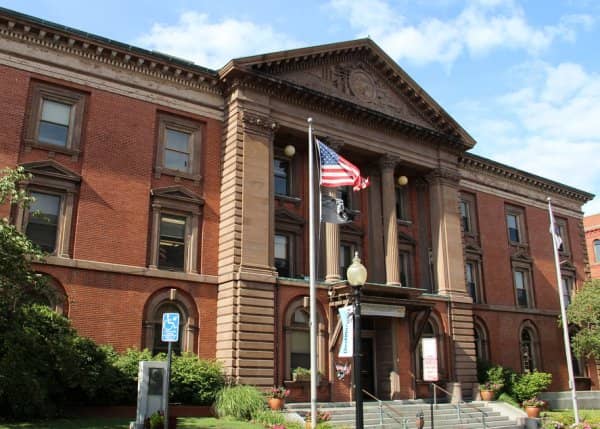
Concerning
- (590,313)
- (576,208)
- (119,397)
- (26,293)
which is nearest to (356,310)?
(26,293)

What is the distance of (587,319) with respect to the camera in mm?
37250

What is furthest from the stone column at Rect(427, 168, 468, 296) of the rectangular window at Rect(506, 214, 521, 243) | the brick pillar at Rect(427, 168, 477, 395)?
the rectangular window at Rect(506, 214, 521, 243)

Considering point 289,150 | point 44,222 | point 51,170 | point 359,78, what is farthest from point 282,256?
point 51,170

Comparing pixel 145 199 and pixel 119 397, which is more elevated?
pixel 145 199

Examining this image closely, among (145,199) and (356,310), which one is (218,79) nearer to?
(145,199)

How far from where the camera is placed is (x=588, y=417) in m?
30.3

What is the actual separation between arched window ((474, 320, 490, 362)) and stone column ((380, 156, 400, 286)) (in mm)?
8558

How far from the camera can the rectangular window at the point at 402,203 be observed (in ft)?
115

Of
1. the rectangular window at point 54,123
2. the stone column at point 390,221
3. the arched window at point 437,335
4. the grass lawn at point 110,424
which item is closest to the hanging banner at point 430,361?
the grass lawn at point 110,424

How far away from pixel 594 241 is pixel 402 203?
3591 cm

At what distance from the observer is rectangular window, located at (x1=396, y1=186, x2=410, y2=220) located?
1374 inches

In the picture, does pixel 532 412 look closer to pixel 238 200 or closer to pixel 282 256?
pixel 282 256

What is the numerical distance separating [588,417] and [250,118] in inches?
843

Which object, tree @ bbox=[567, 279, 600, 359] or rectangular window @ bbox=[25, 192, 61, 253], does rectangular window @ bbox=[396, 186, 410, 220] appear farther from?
rectangular window @ bbox=[25, 192, 61, 253]
